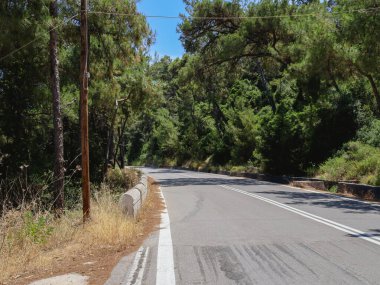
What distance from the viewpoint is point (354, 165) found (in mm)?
23781

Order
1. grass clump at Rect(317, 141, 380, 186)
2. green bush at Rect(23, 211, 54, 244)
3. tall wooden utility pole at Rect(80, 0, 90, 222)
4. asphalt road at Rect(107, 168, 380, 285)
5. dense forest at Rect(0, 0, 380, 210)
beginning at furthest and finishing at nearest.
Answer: grass clump at Rect(317, 141, 380, 186) < dense forest at Rect(0, 0, 380, 210) < tall wooden utility pole at Rect(80, 0, 90, 222) < green bush at Rect(23, 211, 54, 244) < asphalt road at Rect(107, 168, 380, 285)

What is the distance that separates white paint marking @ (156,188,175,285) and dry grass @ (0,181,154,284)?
1.85 feet

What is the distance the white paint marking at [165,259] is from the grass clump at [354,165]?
40.8 ft

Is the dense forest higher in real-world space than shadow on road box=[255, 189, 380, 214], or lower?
higher

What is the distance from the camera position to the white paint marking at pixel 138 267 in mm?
6495

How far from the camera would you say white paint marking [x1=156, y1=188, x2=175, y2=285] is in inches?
257

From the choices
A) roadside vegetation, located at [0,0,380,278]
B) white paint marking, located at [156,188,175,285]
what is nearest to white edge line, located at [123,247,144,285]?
white paint marking, located at [156,188,175,285]

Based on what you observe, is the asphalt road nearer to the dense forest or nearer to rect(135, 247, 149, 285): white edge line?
rect(135, 247, 149, 285): white edge line

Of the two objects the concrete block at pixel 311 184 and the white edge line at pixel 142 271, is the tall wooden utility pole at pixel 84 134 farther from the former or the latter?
the concrete block at pixel 311 184

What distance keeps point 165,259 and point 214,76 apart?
101 ft

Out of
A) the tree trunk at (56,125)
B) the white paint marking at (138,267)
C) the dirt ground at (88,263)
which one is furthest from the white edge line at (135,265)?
the tree trunk at (56,125)

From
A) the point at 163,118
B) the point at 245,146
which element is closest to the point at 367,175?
the point at 245,146

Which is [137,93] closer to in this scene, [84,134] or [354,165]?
[354,165]

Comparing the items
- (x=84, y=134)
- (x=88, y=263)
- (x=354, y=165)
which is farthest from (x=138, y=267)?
(x=354, y=165)
